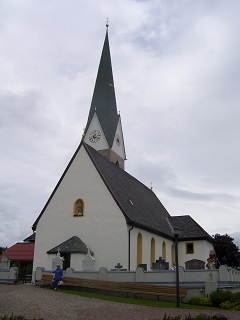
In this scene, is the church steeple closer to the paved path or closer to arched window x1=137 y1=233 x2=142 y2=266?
arched window x1=137 y1=233 x2=142 y2=266

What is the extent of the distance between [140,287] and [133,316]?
237 inches

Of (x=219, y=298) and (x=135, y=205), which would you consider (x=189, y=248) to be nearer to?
(x=135, y=205)

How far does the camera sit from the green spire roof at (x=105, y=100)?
148 feet

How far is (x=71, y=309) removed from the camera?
13.0 meters

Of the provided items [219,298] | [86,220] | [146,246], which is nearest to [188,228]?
[146,246]

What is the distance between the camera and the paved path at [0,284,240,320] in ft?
38.9

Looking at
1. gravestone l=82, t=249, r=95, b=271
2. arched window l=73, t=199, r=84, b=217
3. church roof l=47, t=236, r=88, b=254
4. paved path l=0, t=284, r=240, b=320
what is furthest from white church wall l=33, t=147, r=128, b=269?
A: paved path l=0, t=284, r=240, b=320

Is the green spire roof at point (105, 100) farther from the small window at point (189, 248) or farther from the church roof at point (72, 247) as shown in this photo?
the church roof at point (72, 247)

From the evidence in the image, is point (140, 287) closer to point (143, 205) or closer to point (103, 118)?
point (143, 205)

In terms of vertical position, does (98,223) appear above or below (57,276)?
above

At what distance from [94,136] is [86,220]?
19497 mm

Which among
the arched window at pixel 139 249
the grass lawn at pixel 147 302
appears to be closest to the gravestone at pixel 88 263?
the arched window at pixel 139 249

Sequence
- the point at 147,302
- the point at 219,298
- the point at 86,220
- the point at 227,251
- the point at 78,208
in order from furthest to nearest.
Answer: the point at 227,251 < the point at 78,208 < the point at 86,220 < the point at 219,298 < the point at 147,302

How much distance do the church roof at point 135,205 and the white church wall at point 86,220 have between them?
730 mm
